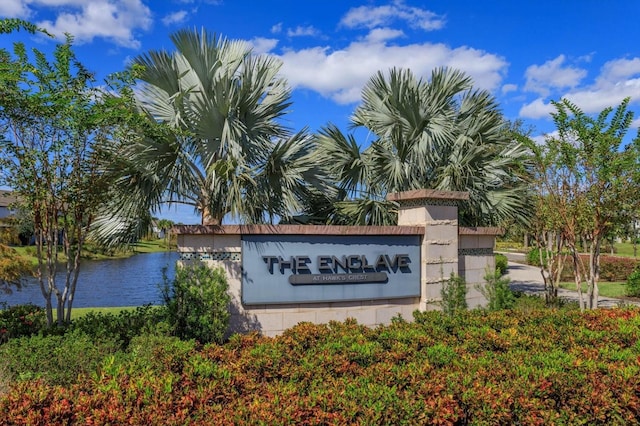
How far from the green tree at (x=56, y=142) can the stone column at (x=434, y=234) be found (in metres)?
4.48

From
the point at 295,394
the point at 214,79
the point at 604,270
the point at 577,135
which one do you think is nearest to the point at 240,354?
the point at 295,394

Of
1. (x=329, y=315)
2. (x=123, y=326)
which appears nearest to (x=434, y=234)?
(x=329, y=315)

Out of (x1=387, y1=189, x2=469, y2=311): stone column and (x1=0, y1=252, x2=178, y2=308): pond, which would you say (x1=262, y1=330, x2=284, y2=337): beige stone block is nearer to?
(x1=387, y1=189, x2=469, y2=311): stone column

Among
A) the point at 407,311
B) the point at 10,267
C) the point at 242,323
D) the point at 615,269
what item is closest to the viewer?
the point at 242,323

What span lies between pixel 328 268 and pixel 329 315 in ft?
2.27

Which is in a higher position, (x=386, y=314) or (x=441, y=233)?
(x=441, y=233)

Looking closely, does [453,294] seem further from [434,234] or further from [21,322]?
[21,322]

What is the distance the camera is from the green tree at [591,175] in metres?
7.14

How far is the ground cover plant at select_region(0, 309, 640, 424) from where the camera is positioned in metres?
2.57

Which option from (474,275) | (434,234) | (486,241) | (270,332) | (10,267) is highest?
(434,234)

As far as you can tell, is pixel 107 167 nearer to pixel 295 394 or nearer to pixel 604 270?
pixel 295 394

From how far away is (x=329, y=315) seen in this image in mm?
6730

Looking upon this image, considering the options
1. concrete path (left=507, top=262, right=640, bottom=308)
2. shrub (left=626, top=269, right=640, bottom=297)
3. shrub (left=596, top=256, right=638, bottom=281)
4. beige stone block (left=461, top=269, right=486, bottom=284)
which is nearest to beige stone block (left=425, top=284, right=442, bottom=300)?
beige stone block (left=461, top=269, right=486, bottom=284)

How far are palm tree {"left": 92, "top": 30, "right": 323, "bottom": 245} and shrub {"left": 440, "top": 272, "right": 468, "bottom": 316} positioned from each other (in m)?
2.81
